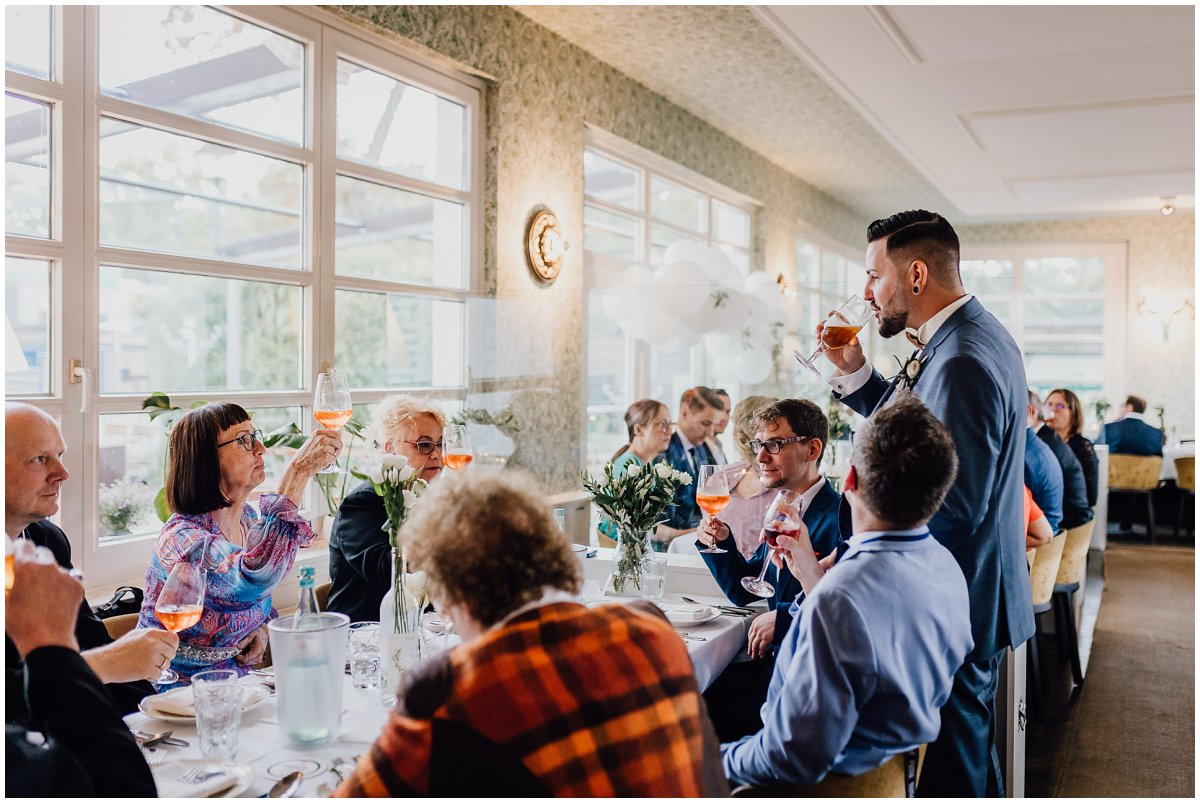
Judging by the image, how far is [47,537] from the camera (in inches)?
83.8

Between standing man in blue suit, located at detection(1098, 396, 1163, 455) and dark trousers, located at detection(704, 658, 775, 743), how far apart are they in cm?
652

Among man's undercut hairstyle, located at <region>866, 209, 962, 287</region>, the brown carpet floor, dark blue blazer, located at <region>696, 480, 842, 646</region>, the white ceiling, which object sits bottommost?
the brown carpet floor

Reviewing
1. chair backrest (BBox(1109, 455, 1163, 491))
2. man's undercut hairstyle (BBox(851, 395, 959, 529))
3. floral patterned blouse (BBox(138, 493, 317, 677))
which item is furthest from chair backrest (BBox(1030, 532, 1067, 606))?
chair backrest (BBox(1109, 455, 1163, 491))

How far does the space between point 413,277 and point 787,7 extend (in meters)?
2.03

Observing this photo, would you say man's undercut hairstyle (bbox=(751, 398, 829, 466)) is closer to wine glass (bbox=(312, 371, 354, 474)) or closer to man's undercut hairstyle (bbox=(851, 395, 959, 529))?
man's undercut hairstyle (bbox=(851, 395, 959, 529))

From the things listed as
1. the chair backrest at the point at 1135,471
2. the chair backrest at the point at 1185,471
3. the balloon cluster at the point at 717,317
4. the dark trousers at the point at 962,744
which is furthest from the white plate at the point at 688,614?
the chair backrest at the point at 1185,471

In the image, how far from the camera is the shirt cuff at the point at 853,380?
8.34 feet

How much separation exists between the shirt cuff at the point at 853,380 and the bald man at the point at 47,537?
5.54 ft

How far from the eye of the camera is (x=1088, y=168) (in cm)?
732

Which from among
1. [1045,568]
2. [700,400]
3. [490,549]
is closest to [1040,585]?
[1045,568]

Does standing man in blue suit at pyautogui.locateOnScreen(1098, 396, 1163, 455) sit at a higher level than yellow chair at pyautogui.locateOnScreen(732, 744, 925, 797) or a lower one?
higher

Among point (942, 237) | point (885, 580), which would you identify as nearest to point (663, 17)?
point (942, 237)

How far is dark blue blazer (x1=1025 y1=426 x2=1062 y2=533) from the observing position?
3.94 meters

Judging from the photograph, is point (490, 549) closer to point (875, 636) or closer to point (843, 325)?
A: point (875, 636)
